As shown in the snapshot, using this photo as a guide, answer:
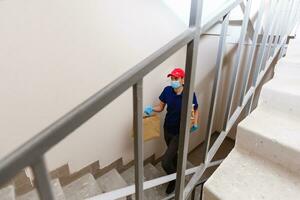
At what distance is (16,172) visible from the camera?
268 millimetres

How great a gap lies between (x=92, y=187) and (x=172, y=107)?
1039mm

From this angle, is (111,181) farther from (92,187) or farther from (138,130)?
(138,130)

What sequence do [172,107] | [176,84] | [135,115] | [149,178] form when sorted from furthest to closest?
[149,178], [172,107], [176,84], [135,115]

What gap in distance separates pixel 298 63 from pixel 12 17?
1890 mm

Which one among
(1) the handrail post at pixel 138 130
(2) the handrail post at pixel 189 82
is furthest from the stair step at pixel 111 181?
(1) the handrail post at pixel 138 130

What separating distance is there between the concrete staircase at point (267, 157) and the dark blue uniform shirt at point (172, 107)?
0.94 metres

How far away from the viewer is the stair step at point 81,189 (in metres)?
1.71

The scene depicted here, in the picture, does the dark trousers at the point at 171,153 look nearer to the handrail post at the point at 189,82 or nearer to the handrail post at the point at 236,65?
the handrail post at the point at 236,65

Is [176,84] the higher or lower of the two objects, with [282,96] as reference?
lower

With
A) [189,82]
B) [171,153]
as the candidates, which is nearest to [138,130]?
[189,82]

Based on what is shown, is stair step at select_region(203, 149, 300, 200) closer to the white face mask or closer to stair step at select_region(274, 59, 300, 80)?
stair step at select_region(274, 59, 300, 80)

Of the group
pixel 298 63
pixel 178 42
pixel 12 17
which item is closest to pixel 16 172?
pixel 178 42

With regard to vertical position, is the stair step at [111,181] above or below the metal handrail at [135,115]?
below

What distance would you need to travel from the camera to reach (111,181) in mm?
2047
